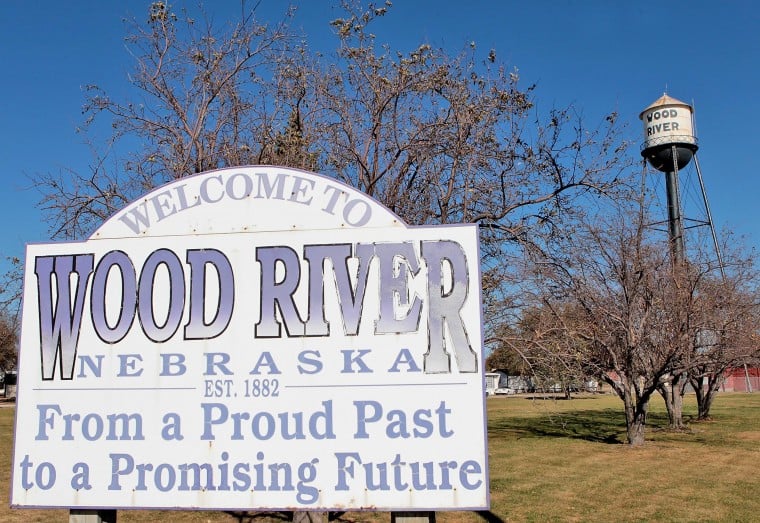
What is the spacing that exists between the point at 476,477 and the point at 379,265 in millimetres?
1447

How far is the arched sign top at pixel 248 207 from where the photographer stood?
452 cm

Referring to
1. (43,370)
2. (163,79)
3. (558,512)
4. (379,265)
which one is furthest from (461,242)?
(558,512)

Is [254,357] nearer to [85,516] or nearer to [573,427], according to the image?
[85,516]

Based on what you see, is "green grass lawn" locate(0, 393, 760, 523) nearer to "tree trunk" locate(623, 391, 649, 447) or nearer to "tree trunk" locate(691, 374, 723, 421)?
"tree trunk" locate(623, 391, 649, 447)

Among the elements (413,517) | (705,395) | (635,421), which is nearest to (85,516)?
(413,517)

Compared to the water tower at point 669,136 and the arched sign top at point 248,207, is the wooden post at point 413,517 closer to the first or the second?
the arched sign top at point 248,207

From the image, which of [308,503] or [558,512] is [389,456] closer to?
[308,503]

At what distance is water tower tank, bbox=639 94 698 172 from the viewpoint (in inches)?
1697

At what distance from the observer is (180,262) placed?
Result: 180 inches

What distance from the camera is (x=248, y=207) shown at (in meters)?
4.62

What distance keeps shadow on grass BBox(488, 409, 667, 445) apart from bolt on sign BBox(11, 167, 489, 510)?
20.1 metres

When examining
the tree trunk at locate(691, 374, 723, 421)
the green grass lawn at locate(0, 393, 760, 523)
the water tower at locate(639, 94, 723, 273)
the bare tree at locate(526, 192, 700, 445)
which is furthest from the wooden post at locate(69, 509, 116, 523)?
the water tower at locate(639, 94, 723, 273)

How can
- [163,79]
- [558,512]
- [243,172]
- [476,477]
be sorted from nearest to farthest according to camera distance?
[476,477]
[243,172]
[163,79]
[558,512]

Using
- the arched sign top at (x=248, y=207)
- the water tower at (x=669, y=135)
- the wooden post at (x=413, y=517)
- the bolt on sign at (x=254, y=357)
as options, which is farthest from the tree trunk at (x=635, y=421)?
the water tower at (x=669, y=135)
